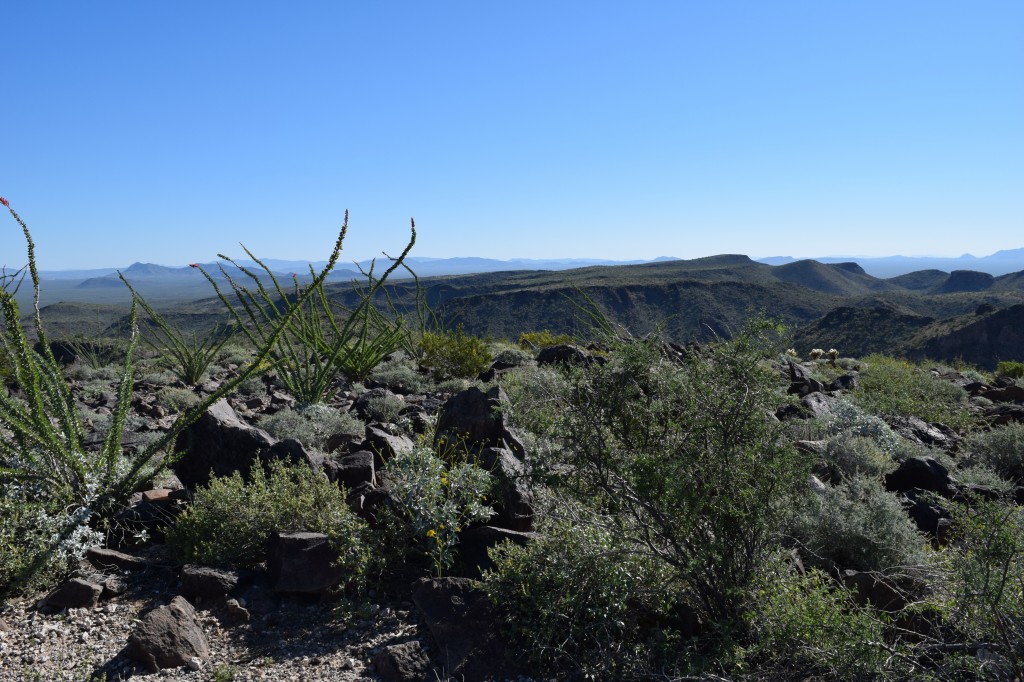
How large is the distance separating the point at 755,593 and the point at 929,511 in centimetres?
305

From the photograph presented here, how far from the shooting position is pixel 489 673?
384 cm

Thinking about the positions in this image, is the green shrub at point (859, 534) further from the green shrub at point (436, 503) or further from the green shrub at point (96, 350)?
the green shrub at point (96, 350)

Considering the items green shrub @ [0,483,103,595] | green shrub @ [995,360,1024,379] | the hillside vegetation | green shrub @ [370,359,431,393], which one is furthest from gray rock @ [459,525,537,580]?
green shrub @ [995,360,1024,379]

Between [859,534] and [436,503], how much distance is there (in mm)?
3179

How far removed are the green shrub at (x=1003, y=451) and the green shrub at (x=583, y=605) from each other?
19.6 feet

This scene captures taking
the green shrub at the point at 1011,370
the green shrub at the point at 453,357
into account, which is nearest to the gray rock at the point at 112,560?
the green shrub at the point at 453,357

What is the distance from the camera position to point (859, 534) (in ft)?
16.4

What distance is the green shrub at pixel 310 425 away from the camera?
307 inches

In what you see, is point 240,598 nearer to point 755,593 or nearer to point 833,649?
point 755,593

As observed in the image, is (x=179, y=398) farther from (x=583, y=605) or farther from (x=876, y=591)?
(x=876, y=591)

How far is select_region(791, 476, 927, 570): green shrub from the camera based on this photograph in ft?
16.1

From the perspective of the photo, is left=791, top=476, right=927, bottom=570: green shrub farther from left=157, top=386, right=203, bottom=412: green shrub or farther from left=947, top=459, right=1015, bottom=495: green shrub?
left=157, top=386, right=203, bottom=412: green shrub

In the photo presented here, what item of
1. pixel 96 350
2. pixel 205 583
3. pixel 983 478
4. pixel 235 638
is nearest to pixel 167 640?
pixel 235 638

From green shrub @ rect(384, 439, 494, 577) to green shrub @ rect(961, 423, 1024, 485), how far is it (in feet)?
21.0
